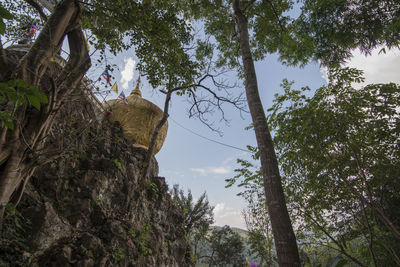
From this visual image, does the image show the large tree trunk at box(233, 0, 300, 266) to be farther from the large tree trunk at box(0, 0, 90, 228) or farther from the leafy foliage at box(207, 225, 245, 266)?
the leafy foliage at box(207, 225, 245, 266)

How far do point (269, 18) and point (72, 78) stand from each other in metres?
6.34

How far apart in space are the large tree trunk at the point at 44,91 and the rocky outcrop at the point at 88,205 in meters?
0.32

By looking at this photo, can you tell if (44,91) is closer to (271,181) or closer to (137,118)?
(271,181)

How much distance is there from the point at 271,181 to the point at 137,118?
343 inches

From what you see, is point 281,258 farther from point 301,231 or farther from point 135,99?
point 135,99

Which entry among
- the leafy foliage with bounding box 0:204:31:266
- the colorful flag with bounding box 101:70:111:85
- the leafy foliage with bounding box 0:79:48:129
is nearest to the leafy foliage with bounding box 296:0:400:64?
the colorful flag with bounding box 101:70:111:85

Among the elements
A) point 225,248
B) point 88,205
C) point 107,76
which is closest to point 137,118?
point 88,205

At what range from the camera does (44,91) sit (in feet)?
11.7

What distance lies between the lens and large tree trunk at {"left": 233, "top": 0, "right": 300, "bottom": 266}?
261 centimetres

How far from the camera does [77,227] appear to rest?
4.88m

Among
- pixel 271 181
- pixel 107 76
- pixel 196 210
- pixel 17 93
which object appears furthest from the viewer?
pixel 196 210

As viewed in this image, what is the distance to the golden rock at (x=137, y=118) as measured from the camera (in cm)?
1034

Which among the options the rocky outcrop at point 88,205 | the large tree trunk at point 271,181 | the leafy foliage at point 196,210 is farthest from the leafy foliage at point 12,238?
the leafy foliage at point 196,210

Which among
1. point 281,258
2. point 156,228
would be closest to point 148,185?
point 156,228
